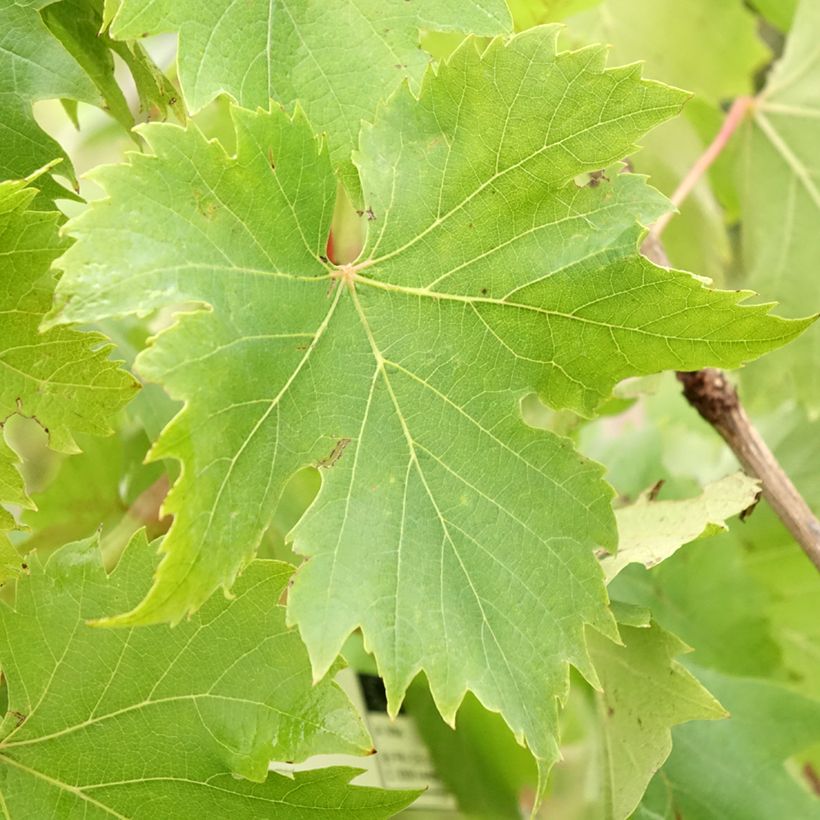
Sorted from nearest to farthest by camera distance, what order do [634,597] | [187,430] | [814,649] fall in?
[187,430]
[634,597]
[814,649]

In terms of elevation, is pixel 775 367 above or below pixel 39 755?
below

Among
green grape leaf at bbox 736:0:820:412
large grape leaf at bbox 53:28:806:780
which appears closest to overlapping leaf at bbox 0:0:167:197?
large grape leaf at bbox 53:28:806:780

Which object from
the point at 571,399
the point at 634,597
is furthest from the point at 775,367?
the point at 571,399

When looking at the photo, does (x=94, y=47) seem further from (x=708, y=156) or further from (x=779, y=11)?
(x=779, y=11)

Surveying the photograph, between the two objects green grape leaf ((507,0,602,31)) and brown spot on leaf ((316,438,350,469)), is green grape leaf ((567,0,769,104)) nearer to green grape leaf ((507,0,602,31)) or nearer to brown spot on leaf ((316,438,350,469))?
green grape leaf ((507,0,602,31))

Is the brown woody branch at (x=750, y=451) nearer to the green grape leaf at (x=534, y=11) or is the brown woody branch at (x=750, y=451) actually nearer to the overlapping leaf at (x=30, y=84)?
the green grape leaf at (x=534, y=11)

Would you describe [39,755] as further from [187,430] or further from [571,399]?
[571,399]
